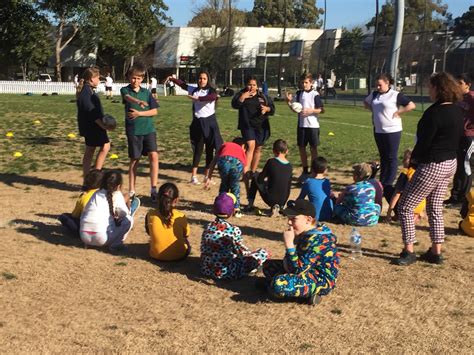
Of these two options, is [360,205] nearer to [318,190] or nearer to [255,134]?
[318,190]

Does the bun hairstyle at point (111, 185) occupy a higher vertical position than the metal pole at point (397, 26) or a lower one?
lower

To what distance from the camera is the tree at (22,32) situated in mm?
50750

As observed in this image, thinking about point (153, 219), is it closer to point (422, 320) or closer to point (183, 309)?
point (183, 309)

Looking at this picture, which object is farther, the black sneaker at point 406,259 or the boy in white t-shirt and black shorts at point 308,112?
the boy in white t-shirt and black shorts at point 308,112

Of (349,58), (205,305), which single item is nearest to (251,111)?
(205,305)

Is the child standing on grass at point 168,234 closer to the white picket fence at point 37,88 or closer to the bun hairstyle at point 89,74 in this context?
the bun hairstyle at point 89,74

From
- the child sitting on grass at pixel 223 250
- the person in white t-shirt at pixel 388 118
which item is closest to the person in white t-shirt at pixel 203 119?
the person in white t-shirt at pixel 388 118

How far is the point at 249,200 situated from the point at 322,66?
3501cm

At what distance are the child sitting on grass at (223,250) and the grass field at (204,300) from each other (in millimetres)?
95

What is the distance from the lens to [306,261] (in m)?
4.66

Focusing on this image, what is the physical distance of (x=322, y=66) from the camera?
41.4 m

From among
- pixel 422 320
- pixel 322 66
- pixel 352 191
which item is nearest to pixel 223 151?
pixel 352 191

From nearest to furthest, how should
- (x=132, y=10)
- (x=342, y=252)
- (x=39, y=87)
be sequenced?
(x=342, y=252) → (x=39, y=87) → (x=132, y=10)

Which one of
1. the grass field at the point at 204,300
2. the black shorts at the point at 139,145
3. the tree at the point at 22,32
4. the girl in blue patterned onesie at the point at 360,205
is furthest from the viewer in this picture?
the tree at the point at 22,32
